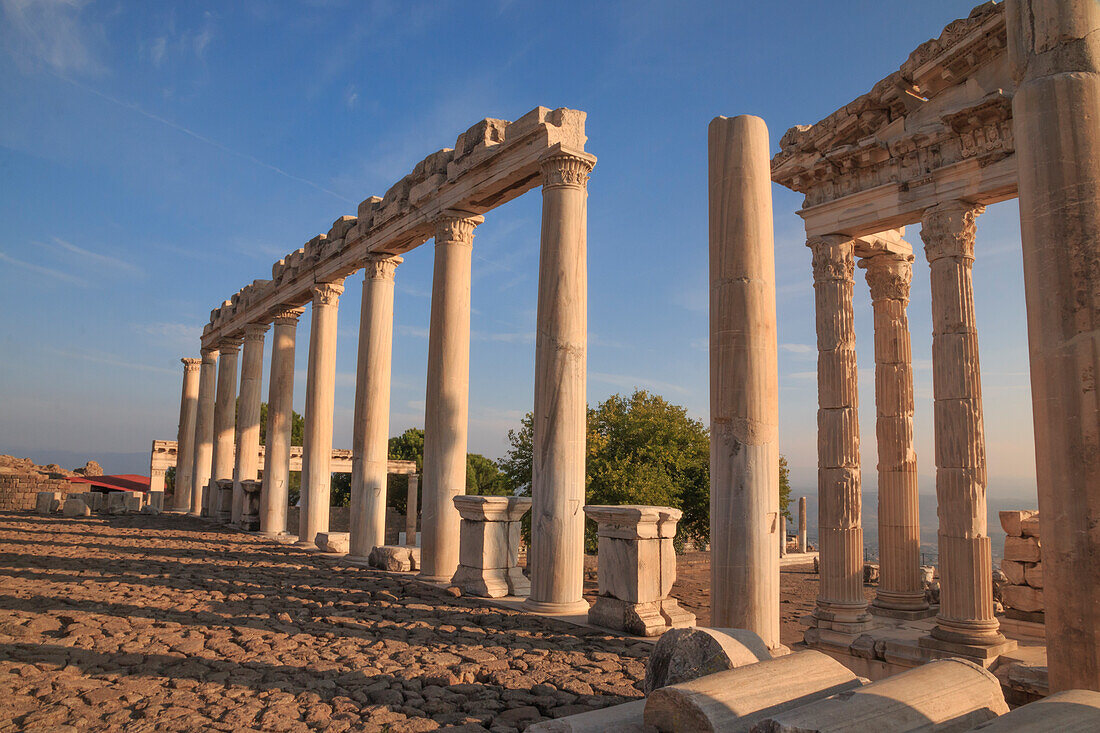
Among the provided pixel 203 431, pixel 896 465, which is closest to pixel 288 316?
pixel 203 431

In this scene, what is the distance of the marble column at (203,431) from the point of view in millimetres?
32562

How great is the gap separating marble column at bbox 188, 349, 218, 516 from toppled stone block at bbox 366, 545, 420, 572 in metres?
19.0

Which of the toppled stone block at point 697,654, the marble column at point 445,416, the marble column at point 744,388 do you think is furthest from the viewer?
the marble column at point 445,416

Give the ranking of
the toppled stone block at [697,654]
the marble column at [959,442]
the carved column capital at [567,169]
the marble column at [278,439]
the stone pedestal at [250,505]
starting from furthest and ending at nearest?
the stone pedestal at [250,505], the marble column at [278,439], the marble column at [959,442], the carved column capital at [567,169], the toppled stone block at [697,654]

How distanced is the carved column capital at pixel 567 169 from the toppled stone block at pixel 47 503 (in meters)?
28.2

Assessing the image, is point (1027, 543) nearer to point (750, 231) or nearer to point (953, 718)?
point (750, 231)

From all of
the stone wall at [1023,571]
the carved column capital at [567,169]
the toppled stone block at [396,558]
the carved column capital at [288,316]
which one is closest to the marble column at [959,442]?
the stone wall at [1023,571]

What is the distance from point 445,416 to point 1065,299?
11432mm

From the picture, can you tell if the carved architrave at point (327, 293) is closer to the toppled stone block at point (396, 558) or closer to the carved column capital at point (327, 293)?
the carved column capital at point (327, 293)

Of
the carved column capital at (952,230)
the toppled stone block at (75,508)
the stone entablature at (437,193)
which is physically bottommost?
the toppled stone block at (75,508)

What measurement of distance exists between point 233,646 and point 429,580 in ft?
20.0

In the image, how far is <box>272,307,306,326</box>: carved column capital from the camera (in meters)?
25.5

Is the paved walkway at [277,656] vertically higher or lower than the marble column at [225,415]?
lower

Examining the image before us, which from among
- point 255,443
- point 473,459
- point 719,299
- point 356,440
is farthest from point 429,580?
point 473,459
